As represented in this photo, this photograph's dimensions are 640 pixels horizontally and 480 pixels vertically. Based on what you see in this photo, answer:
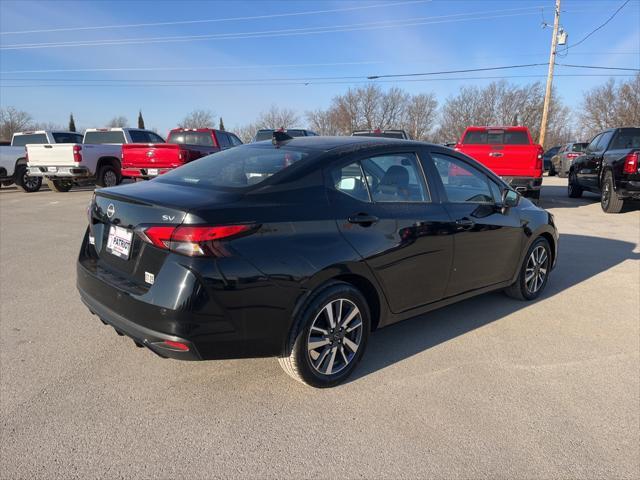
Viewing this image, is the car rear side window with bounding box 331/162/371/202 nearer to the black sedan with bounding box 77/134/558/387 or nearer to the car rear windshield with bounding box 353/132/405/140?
the black sedan with bounding box 77/134/558/387

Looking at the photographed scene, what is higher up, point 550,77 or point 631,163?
point 550,77

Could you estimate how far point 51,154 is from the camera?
14039mm

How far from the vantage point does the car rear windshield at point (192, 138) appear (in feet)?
46.5

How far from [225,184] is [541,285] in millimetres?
3729

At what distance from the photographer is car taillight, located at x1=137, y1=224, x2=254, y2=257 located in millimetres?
2500

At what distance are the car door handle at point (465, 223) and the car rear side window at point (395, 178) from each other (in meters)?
0.37

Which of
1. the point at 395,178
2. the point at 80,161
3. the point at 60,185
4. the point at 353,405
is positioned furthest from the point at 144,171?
the point at 353,405

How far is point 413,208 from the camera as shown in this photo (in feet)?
11.5

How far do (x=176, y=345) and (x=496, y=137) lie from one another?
11.3 metres

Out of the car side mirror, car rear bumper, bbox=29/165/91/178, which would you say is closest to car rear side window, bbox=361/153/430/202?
the car side mirror

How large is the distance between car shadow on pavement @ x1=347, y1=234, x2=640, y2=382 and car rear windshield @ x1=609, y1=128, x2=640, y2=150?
6226 millimetres

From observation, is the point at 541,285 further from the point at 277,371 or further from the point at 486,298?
the point at 277,371

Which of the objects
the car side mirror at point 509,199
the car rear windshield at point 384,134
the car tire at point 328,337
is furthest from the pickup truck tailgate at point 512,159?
the car tire at point 328,337

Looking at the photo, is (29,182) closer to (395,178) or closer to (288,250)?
(395,178)
